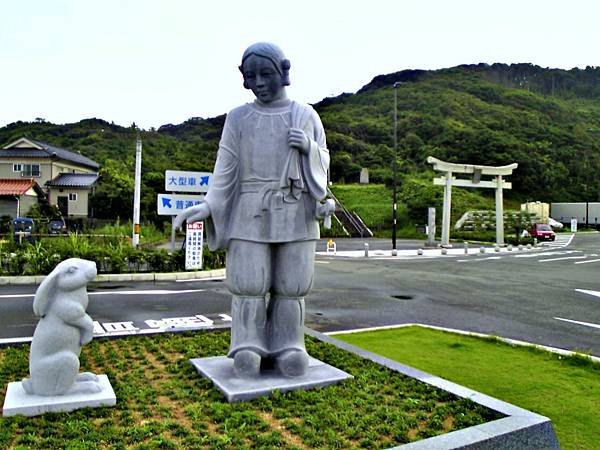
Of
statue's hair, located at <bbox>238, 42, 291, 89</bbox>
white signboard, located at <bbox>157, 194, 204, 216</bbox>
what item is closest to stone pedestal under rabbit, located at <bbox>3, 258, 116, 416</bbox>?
statue's hair, located at <bbox>238, 42, 291, 89</bbox>

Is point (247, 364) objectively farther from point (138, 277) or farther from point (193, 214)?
point (138, 277)

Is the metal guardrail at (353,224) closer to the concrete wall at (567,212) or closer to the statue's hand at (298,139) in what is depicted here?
the concrete wall at (567,212)

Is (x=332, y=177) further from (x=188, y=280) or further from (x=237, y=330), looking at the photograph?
(x=237, y=330)

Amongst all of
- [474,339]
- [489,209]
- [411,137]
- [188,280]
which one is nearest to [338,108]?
[411,137]

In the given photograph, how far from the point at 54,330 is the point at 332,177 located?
180 feet

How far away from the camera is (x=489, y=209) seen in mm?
42312

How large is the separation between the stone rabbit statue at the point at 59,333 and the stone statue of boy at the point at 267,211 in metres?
1.07

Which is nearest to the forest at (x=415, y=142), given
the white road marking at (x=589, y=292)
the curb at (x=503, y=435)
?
the white road marking at (x=589, y=292)

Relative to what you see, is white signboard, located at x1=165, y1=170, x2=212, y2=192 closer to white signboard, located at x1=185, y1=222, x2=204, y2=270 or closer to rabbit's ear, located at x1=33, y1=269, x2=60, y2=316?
white signboard, located at x1=185, y1=222, x2=204, y2=270

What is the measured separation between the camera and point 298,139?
4.53 m

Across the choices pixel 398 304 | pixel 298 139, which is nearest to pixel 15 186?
pixel 398 304

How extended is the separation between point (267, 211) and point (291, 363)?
4.59 ft

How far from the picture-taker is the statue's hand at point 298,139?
4.54m

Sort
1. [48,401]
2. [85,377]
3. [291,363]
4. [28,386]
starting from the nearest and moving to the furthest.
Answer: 1. [48,401]
2. [28,386]
3. [85,377]
4. [291,363]
